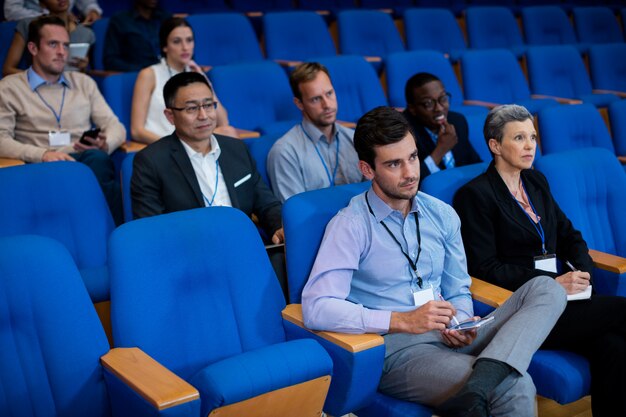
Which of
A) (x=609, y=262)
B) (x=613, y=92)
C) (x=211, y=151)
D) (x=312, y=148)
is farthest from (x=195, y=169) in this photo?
(x=613, y=92)

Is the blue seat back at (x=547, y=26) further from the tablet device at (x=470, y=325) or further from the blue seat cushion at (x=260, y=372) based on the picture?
the blue seat cushion at (x=260, y=372)

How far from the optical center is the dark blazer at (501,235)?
1493mm

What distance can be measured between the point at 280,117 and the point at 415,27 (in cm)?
118

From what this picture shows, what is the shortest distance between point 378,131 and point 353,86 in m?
1.29

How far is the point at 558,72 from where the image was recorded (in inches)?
125

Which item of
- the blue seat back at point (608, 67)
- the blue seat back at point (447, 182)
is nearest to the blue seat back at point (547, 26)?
the blue seat back at point (608, 67)

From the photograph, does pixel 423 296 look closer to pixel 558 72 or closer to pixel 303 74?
pixel 303 74

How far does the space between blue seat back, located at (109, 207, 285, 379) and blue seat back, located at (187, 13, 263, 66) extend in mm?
1615

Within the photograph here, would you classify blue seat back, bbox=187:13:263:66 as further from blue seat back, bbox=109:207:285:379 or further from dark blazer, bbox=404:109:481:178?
blue seat back, bbox=109:207:285:379

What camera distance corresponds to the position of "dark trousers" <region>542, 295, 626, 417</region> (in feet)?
4.19

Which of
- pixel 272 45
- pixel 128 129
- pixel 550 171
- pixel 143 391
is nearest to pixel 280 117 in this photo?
pixel 128 129

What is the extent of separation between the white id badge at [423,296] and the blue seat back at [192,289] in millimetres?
218

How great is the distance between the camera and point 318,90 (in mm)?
1878

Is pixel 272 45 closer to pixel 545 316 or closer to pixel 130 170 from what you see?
pixel 130 170
